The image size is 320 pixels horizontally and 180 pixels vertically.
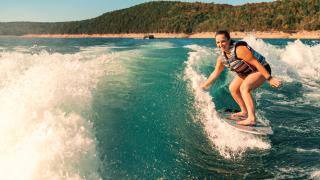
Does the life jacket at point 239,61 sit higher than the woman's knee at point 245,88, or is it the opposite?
the life jacket at point 239,61

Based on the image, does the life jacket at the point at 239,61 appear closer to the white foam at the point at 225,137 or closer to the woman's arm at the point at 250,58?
the woman's arm at the point at 250,58

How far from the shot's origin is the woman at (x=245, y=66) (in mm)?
7598

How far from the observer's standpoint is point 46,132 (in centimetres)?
622

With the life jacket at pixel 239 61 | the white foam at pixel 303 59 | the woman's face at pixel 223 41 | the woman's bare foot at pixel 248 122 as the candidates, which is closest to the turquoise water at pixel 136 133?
the woman's bare foot at pixel 248 122

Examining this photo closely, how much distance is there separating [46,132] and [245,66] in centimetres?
402

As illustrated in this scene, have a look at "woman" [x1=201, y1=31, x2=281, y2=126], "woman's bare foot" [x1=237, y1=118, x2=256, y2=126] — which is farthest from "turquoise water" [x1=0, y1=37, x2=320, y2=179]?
"woman" [x1=201, y1=31, x2=281, y2=126]

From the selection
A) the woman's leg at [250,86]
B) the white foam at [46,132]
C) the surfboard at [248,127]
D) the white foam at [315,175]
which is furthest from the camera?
the surfboard at [248,127]

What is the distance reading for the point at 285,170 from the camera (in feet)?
22.6

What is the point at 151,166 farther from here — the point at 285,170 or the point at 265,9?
the point at 265,9

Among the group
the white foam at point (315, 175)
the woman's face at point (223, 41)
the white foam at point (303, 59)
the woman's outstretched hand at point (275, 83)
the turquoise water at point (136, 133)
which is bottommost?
the white foam at point (303, 59)

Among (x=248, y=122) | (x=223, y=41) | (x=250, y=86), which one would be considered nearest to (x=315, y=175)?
(x=248, y=122)

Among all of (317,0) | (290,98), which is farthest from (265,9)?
(290,98)

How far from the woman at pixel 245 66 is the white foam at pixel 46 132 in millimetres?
2858

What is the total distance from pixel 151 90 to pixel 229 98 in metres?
2.43
